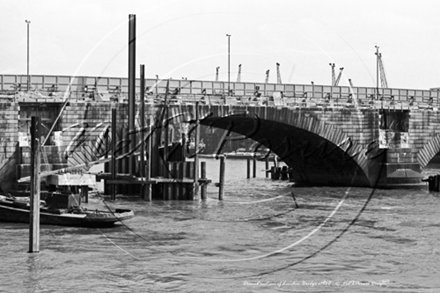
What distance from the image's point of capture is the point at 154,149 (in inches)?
2662

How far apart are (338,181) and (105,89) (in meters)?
29.1

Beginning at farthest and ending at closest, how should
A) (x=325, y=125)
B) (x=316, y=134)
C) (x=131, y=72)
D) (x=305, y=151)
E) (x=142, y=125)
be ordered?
(x=305, y=151), (x=325, y=125), (x=316, y=134), (x=142, y=125), (x=131, y=72)

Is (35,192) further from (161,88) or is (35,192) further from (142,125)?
(161,88)

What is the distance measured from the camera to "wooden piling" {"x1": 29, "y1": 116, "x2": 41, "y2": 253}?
3759 centimetres

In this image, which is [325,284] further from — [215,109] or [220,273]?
[215,109]

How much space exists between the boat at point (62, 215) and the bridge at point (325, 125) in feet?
54.1

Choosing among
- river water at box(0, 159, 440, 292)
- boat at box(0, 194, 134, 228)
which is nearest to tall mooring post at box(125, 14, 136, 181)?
river water at box(0, 159, 440, 292)

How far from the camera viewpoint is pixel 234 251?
41344 mm

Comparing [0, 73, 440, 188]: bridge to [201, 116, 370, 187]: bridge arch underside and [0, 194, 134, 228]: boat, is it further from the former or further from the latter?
[0, 194, 134, 228]: boat

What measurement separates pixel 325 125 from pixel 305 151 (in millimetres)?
8134

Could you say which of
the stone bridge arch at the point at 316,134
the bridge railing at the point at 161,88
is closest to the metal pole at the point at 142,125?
the bridge railing at the point at 161,88

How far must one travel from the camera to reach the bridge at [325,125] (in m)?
71.1

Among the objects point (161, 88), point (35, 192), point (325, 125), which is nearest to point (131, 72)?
point (161, 88)

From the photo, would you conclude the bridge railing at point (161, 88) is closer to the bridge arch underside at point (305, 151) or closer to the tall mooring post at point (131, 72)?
the bridge arch underside at point (305, 151)
